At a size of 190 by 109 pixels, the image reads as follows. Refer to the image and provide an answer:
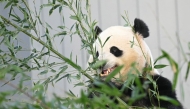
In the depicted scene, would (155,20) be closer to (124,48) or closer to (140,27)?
(140,27)

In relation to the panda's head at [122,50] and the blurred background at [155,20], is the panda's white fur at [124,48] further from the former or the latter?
the blurred background at [155,20]

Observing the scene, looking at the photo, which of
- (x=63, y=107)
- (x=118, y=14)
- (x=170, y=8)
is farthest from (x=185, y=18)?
(x=63, y=107)

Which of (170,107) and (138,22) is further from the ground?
(138,22)

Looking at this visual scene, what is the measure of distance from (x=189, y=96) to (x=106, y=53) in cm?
142

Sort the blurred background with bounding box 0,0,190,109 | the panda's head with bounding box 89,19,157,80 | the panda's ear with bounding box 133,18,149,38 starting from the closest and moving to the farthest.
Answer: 1. the panda's head with bounding box 89,19,157,80
2. the panda's ear with bounding box 133,18,149,38
3. the blurred background with bounding box 0,0,190,109

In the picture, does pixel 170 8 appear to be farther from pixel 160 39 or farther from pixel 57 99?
pixel 57 99

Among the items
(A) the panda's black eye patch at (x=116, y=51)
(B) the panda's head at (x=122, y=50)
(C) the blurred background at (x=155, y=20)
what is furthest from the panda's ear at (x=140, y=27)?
(C) the blurred background at (x=155, y=20)

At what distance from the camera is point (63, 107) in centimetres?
151

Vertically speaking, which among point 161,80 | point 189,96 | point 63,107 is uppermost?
point 63,107

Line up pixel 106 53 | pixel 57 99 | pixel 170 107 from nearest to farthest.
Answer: pixel 57 99
pixel 170 107
pixel 106 53

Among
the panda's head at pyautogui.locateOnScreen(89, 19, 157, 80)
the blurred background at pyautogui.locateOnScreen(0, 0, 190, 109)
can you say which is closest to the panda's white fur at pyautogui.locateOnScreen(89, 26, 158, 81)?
the panda's head at pyautogui.locateOnScreen(89, 19, 157, 80)

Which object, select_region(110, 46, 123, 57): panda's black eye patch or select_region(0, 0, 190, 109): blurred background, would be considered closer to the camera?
select_region(110, 46, 123, 57): panda's black eye patch

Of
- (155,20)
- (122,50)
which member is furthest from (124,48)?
(155,20)

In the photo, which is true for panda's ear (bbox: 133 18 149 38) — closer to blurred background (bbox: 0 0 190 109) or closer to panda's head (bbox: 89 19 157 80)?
panda's head (bbox: 89 19 157 80)
